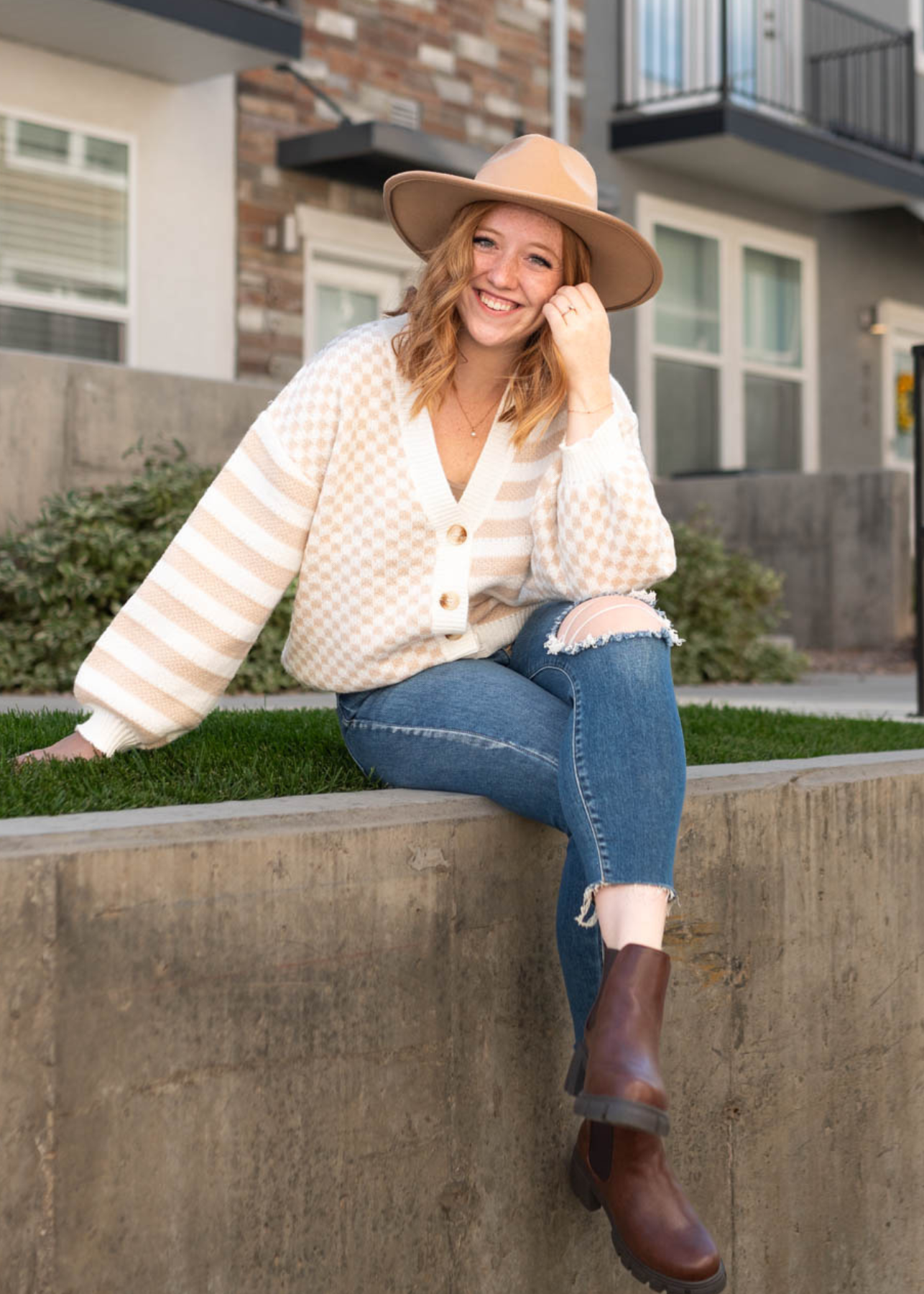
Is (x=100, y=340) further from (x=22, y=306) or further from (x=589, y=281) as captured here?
(x=589, y=281)

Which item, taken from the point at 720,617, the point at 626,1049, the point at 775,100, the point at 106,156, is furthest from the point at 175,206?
the point at 626,1049

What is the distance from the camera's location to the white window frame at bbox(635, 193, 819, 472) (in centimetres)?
1188

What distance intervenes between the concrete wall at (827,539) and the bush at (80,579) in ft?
16.6

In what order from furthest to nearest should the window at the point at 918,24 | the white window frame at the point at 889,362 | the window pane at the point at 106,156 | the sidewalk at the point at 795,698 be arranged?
1. the window at the point at 918,24
2. the white window frame at the point at 889,362
3. the window pane at the point at 106,156
4. the sidewalk at the point at 795,698

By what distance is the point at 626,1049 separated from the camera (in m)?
2.27

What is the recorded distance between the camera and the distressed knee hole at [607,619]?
2631mm

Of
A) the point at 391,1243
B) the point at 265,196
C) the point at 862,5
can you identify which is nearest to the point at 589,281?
the point at 391,1243

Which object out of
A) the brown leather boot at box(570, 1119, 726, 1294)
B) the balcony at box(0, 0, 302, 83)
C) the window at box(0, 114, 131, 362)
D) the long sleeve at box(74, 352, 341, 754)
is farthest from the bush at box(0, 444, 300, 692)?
the brown leather boot at box(570, 1119, 726, 1294)

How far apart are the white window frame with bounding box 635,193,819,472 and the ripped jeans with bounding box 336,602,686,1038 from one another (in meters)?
9.08

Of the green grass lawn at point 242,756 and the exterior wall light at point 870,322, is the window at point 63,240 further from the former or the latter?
the exterior wall light at point 870,322

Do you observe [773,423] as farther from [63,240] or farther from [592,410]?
[592,410]

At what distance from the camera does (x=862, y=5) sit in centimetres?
1399

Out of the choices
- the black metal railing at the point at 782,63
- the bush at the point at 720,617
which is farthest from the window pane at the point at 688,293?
the bush at the point at 720,617

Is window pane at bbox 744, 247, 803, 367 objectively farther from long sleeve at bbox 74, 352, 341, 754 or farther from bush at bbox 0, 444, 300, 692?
long sleeve at bbox 74, 352, 341, 754
